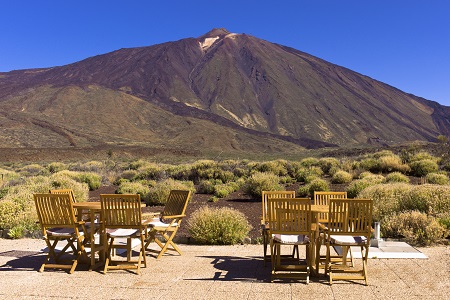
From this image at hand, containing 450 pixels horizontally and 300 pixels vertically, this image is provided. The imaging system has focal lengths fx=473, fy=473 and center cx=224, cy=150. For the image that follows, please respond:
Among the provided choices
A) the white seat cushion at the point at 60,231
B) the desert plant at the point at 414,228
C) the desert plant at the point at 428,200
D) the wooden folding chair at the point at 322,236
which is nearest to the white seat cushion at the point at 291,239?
the wooden folding chair at the point at 322,236

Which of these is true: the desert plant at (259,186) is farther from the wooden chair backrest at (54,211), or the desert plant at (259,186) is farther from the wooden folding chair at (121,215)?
the wooden chair backrest at (54,211)

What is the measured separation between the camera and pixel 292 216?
5.81 m

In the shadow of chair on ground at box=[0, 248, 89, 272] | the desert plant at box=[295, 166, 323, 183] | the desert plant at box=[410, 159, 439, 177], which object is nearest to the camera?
the shadow of chair on ground at box=[0, 248, 89, 272]

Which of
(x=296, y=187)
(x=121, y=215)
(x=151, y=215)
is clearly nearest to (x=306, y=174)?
(x=296, y=187)

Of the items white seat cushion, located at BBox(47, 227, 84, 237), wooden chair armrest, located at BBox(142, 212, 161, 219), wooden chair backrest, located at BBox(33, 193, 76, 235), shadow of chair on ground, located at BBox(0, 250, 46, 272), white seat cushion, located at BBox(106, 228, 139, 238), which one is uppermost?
wooden chair backrest, located at BBox(33, 193, 76, 235)

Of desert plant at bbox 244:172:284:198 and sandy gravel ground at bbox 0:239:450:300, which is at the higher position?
desert plant at bbox 244:172:284:198

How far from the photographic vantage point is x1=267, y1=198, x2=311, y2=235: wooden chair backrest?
5.75 metres

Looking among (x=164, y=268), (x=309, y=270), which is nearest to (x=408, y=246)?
(x=309, y=270)

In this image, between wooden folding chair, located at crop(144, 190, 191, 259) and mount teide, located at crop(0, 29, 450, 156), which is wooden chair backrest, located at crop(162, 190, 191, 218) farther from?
mount teide, located at crop(0, 29, 450, 156)

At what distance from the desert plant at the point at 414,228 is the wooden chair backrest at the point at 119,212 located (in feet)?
16.0

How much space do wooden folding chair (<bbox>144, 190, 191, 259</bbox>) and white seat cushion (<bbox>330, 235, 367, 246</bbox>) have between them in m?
2.42

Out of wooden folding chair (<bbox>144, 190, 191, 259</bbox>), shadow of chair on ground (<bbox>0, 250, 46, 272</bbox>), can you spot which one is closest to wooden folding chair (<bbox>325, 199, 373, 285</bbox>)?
wooden folding chair (<bbox>144, 190, 191, 259</bbox>)

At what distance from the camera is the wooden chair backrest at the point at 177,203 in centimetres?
735

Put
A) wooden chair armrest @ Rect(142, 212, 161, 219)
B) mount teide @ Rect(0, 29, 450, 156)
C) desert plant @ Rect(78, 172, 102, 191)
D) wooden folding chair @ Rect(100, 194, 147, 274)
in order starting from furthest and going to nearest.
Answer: mount teide @ Rect(0, 29, 450, 156) < desert plant @ Rect(78, 172, 102, 191) < wooden chair armrest @ Rect(142, 212, 161, 219) < wooden folding chair @ Rect(100, 194, 147, 274)
